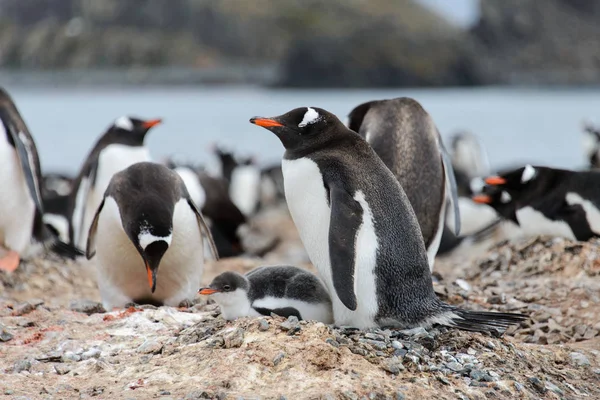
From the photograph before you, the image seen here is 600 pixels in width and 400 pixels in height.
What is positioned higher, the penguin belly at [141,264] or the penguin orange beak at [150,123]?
the penguin orange beak at [150,123]

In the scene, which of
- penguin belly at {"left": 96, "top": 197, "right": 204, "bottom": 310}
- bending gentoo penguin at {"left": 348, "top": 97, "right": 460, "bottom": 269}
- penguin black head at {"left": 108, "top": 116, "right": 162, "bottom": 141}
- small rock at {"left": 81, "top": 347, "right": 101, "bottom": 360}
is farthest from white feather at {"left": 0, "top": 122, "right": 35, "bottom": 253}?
small rock at {"left": 81, "top": 347, "right": 101, "bottom": 360}

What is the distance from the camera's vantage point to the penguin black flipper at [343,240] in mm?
3930

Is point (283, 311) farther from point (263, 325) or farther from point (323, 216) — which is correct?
point (323, 216)

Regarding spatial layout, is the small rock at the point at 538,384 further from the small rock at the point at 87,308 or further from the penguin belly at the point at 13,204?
the penguin belly at the point at 13,204

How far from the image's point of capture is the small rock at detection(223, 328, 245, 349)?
12.8ft

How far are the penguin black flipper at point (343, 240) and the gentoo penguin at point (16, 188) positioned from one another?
11.0 ft

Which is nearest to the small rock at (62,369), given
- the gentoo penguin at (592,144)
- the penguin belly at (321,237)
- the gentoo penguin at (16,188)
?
the penguin belly at (321,237)

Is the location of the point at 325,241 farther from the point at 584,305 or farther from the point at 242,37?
the point at 242,37

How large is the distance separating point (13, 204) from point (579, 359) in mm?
4303

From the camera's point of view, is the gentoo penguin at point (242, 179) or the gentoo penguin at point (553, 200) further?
the gentoo penguin at point (242, 179)

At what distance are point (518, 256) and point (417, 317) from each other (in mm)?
2921

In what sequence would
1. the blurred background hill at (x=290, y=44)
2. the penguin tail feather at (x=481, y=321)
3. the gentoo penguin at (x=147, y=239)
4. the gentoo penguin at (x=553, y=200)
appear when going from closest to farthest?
the penguin tail feather at (x=481, y=321)
the gentoo penguin at (x=147, y=239)
the gentoo penguin at (x=553, y=200)
the blurred background hill at (x=290, y=44)

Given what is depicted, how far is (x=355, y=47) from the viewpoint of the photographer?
213ft

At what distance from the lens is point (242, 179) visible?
14.6 m
